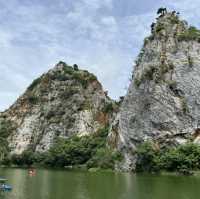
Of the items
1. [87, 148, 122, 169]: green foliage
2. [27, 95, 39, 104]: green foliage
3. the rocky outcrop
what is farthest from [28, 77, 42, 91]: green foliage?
[87, 148, 122, 169]: green foliage

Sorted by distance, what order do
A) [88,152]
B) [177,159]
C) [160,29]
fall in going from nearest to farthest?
[177,159], [160,29], [88,152]

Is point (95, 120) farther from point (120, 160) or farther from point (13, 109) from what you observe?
point (120, 160)

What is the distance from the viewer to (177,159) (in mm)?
77188

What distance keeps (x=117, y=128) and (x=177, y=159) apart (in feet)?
97.5

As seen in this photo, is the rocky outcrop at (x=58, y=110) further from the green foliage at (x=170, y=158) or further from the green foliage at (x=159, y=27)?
the green foliage at (x=170, y=158)

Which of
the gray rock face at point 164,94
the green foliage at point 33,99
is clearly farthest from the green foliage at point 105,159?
the green foliage at point 33,99

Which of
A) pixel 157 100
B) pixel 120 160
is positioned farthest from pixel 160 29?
pixel 120 160

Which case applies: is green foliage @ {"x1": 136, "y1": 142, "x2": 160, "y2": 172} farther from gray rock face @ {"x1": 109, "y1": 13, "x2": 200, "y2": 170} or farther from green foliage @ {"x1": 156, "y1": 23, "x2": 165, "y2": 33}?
green foliage @ {"x1": 156, "y1": 23, "x2": 165, "y2": 33}

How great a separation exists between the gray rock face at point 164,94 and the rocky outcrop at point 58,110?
36.8 metres

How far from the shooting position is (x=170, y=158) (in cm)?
7825

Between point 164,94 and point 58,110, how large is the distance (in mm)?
57827

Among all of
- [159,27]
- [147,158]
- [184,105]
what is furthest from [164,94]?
[159,27]

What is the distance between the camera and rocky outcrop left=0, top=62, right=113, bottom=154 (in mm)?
138750

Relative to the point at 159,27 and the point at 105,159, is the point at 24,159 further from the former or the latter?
the point at 159,27
